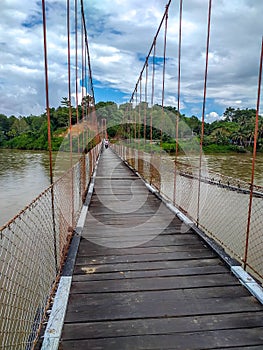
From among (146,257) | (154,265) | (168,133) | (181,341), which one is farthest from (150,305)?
(168,133)

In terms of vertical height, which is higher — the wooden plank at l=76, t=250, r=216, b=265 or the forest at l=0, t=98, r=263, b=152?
the forest at l=0, t=98, r=263, b=152

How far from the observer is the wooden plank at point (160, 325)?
1.16m

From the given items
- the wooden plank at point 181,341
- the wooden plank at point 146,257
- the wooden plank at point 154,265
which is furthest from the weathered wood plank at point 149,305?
the wooden plank at point 146,257

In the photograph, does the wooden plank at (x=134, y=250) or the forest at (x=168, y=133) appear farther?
the forest at (x=168, y=133)

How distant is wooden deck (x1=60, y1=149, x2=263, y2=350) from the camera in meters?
1.12

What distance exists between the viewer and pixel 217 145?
25.8 meters

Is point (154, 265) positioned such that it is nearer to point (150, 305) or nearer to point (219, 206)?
point (150, 305)

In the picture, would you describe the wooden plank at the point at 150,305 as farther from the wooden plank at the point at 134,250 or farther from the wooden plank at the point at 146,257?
the wooden plank at the point at 134,250

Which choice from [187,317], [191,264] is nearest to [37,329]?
[187,317]

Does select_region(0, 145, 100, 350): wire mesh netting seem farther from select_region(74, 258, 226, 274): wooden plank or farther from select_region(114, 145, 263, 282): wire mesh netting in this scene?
select_region(114, 145, 263, 282): wire mesh netting

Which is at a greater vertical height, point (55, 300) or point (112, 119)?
point (112, 119)

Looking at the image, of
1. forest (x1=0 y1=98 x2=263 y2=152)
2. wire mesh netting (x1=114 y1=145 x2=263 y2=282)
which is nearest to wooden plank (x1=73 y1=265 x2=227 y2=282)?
wire mesh netting (x1=114 y1=145 x2=263 y2=282)

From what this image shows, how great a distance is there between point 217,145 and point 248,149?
276cm

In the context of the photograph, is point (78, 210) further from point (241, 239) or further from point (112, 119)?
point (112, 119)
